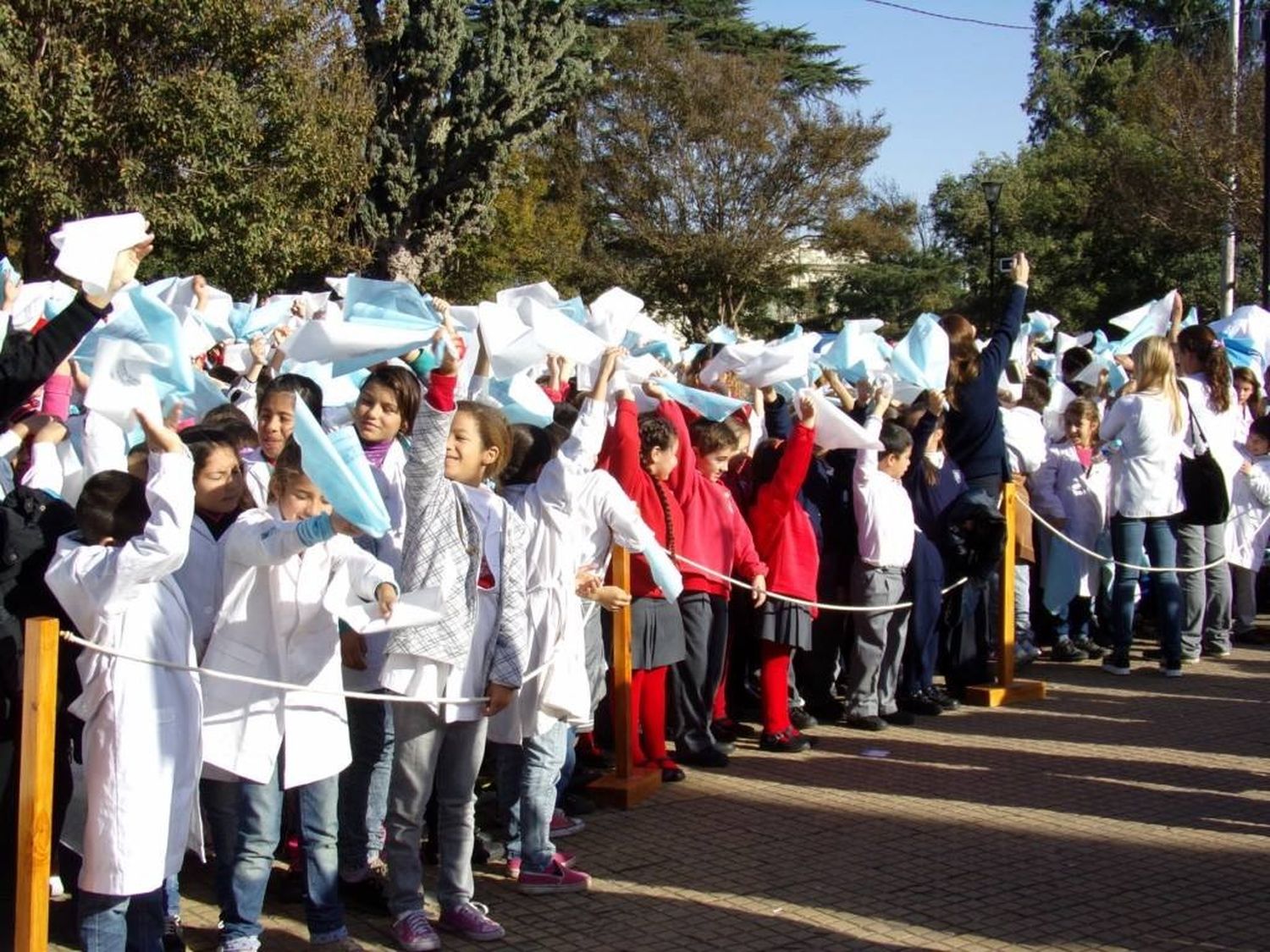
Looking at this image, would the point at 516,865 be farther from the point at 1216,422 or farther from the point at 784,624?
the point at 1216,422

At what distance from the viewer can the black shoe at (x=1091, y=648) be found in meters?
10.7

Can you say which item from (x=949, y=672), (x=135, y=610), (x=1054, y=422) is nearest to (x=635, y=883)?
(x=135, y=610)

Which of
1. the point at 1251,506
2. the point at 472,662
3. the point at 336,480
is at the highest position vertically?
the point at 1251,506

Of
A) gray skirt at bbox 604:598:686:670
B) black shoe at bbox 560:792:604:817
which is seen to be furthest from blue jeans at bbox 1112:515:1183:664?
black shoe at bbox 560:792:604:817

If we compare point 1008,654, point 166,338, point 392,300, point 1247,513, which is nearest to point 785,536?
point 1008,654

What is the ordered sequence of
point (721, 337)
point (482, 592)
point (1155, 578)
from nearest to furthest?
point (482, 592) < point (721, 337) < point (1155, 578)

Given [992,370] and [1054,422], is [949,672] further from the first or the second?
[1054,422]

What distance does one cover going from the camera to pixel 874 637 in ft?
27.5

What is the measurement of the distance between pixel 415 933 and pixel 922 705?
4475mm

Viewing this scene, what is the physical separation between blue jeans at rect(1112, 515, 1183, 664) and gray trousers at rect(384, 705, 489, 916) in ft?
18.8

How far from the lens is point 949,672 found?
931 cm

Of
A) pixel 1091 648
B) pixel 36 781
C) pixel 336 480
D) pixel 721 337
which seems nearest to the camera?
pixel 336 480

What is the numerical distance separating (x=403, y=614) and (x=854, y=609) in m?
4.06

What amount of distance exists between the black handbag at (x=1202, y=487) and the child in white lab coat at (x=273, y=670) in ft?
22.6
